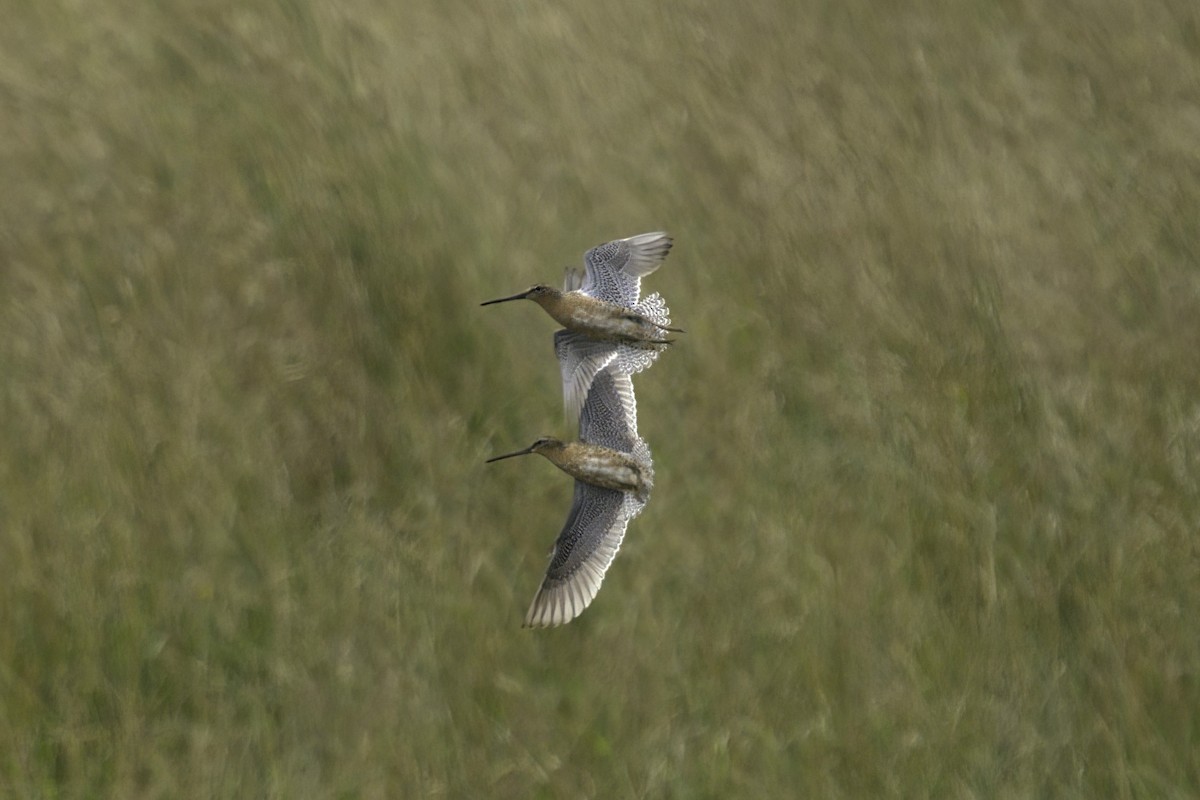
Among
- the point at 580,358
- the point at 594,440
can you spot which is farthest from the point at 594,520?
the point at 580,358

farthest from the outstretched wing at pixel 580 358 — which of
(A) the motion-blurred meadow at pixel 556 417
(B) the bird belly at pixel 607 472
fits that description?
(A) the motion-blurred meadow at pixel 556 417

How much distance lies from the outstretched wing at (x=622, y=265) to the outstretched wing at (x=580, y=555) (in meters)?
0.49

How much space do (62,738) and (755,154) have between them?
2897 mm

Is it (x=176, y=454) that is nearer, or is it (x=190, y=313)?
(x=176, y=454)

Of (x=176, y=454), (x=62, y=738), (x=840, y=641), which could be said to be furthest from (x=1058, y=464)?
(x=62, y=738)

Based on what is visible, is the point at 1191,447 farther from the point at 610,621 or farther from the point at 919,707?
the point at 610,621

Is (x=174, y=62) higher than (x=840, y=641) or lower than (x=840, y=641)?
higher

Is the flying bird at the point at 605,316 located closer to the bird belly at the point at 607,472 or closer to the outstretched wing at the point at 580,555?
the bird belly at the point at 607,472

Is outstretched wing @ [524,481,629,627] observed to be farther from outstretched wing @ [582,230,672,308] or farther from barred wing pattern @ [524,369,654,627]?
outstretched wing @ [582,230,672,308]

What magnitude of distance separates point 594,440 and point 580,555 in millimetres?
283

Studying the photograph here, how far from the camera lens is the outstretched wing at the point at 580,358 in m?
3.20

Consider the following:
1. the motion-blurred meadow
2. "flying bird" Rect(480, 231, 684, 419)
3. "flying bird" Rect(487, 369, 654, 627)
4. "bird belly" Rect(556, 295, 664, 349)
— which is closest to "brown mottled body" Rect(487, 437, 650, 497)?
"flying bird" Rect(487, 369, 654, 627)

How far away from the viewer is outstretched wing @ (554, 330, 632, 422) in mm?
3199

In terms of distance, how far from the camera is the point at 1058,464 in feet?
13.0
